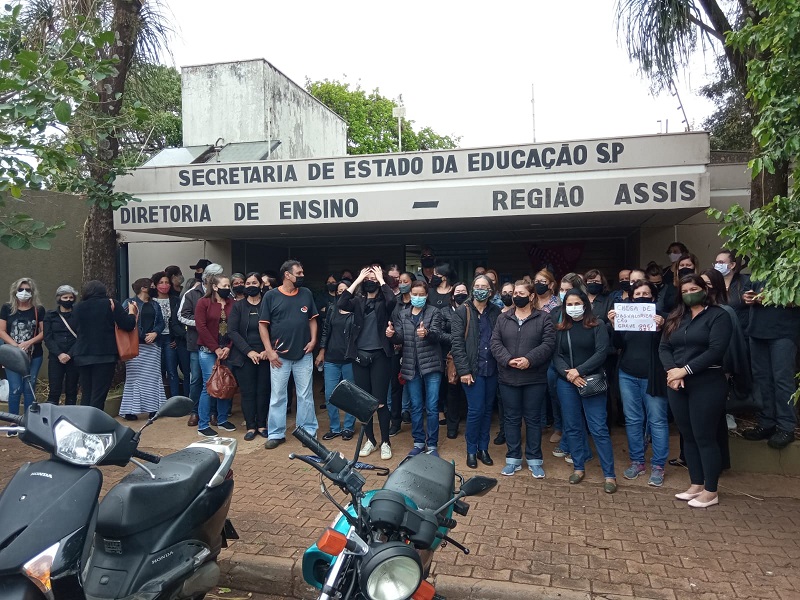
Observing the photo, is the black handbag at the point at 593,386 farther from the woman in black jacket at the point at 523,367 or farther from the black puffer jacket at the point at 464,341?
the black puffer jacket at the point at 464,341

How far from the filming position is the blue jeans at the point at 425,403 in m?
6.14

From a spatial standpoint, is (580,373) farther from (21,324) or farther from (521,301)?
(21,324)

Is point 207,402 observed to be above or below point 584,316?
below

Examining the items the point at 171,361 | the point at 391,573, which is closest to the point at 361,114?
the point at 171,361

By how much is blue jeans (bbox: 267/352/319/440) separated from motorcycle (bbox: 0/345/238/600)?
320 cm

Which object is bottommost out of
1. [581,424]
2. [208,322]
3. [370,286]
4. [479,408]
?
[581,424]

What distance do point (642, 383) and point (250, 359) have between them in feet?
13.8

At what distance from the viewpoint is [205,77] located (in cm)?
1429

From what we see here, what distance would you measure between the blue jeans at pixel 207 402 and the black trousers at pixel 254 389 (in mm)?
383

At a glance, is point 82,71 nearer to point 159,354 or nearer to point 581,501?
point 159,354

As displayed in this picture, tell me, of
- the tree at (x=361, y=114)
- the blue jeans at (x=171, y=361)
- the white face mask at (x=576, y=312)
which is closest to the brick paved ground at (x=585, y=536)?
the white face mask at (x=576, y=312)

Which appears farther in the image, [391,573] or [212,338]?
[212,338]

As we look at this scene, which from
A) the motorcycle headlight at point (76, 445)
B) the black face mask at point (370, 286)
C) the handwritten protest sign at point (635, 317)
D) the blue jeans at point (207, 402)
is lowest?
the blue jeans at point (207, 402)

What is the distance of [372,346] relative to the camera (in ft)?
20.9
